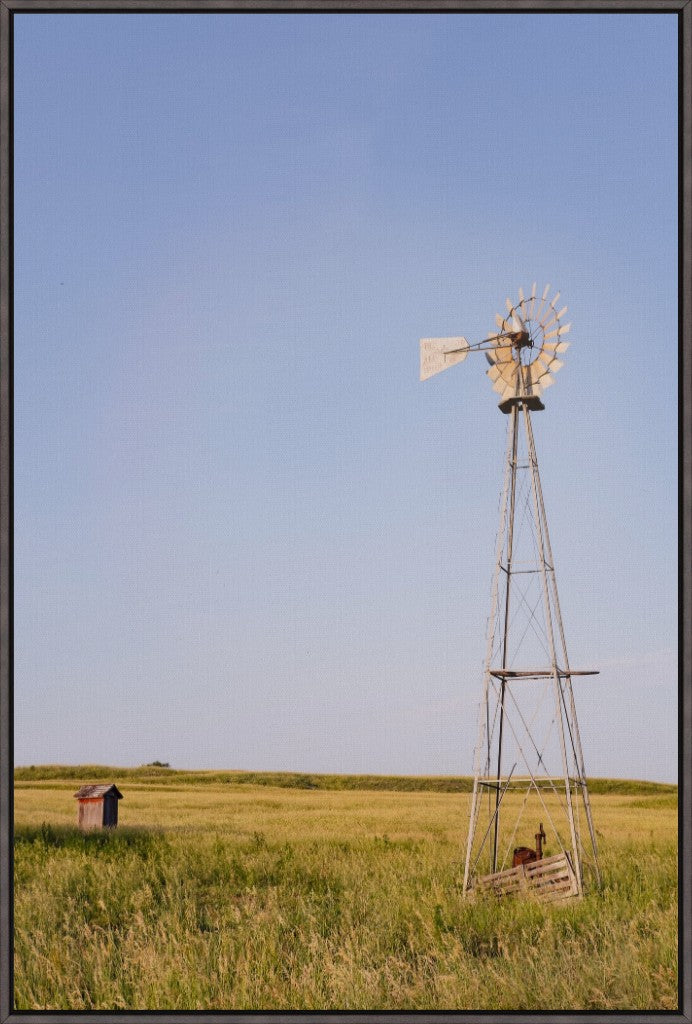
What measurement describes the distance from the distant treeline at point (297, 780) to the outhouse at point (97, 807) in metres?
26.3

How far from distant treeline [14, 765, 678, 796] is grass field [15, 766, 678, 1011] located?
29663mm

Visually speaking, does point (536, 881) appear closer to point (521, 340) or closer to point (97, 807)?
point (521, 340)

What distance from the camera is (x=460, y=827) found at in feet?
75.2

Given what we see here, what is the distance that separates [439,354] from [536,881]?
833 cm

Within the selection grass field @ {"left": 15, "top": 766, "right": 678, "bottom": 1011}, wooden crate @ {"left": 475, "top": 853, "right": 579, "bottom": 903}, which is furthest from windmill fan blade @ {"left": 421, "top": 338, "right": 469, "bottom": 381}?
grass field @ {"left": 15, "top": 766, "right": 678, "bottom": 1011}

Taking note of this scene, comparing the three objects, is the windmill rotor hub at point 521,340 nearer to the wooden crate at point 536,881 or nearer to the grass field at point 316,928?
the wooden crate at point 536,881

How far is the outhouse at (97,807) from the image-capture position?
22.3 metres

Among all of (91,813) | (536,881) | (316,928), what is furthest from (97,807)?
(536,881)

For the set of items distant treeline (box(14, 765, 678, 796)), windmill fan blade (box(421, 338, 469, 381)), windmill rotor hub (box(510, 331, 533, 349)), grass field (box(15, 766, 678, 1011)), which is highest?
windmill rotor hub (box(510, 331, 533, 349))

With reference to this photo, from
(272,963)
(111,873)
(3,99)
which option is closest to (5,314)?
(3,99)

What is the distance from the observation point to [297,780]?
163ft

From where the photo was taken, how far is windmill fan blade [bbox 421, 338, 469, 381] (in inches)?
529

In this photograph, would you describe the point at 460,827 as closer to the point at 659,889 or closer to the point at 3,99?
the point at 659,889

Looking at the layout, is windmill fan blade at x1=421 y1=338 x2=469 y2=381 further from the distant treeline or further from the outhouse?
the distant treeline
